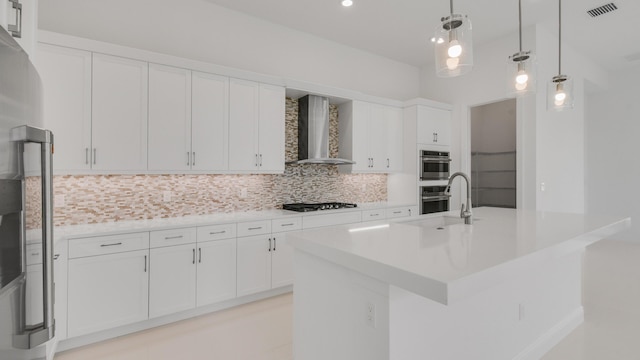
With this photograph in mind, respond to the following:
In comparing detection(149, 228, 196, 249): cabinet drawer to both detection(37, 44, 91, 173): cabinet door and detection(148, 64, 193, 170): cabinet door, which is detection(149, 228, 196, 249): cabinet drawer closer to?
detection(148, 64, 193, 170): cabinet door

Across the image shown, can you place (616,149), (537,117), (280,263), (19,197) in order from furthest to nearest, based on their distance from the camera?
1. (616,149)
2. (537,117)
3. (280,263)
4. (19,197)

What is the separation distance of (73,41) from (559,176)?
6201mm

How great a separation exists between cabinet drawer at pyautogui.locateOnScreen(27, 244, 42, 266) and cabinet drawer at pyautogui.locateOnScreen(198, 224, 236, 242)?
1914 millimetres

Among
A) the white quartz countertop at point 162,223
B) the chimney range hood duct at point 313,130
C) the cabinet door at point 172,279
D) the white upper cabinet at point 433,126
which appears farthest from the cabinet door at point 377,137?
the cabinet door at point 172,279

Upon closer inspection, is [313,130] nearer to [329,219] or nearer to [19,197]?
[329,219]

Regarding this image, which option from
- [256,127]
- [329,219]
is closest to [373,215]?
[329,219]

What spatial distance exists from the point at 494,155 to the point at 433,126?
177 cm

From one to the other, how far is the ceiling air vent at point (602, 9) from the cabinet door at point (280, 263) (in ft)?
15.4

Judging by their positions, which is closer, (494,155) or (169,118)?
(169,118)

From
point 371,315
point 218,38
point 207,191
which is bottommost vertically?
point 371,315

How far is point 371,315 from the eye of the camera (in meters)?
1.49

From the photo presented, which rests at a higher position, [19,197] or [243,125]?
[243,125]

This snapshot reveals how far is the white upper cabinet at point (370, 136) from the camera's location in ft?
15.0

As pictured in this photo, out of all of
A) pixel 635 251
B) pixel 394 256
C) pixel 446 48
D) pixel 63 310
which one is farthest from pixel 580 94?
pixel 63 310
